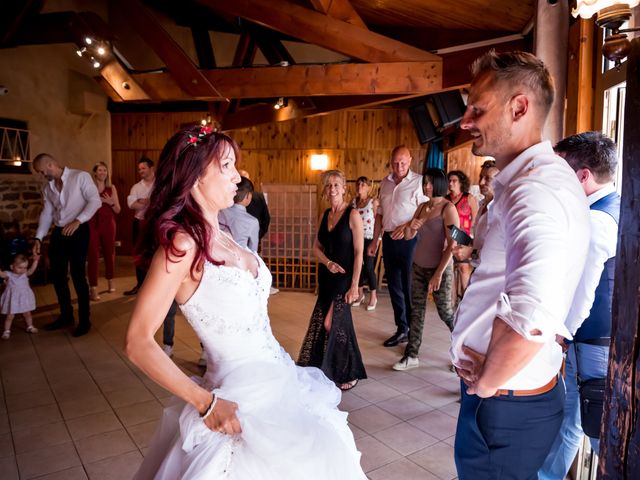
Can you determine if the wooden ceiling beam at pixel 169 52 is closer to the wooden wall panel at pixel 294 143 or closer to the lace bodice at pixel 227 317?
the wooden wall panel at pixel 294 143

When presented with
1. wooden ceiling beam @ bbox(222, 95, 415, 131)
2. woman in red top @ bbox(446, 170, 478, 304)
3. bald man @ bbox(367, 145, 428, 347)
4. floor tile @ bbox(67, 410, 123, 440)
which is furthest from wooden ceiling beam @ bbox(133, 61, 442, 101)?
floor tile @ bbox(67, 410, 123, 440)

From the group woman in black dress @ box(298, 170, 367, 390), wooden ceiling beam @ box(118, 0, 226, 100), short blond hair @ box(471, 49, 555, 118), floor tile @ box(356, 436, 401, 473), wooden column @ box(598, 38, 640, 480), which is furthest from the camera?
wooden ceiling beam @ box(118, 0, 226, 100)

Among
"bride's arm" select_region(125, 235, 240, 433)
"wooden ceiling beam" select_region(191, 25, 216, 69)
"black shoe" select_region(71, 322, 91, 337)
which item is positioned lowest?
"black shoe" select_region(71, 322, 91, 337)

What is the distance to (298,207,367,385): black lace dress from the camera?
11.6ft

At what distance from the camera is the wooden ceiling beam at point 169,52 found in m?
5.64

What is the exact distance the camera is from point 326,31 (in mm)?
5148

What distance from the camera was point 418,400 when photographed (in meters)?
3.46

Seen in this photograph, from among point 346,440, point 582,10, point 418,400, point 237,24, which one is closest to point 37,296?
point 237,24

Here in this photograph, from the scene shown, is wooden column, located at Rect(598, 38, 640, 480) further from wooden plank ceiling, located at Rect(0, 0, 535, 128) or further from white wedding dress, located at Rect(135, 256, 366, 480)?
wooden plank ceiling, located at Rect(0, 0, 535, 128)

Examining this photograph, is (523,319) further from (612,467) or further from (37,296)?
(37,296)

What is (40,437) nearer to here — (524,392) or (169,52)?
(524,392)

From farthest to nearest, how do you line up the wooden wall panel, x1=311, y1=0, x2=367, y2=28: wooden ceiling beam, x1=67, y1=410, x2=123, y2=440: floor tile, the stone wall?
the wooden wall panel → the stone wall → x1=311, y1=0, x2=367, y2=28: wooden ceiling beam → x1=67, y1=410, x2=123, y2=440: floor tile

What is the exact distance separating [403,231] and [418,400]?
5.59 ft

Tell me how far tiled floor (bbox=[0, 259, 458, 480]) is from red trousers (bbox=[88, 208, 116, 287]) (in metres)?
1.29
